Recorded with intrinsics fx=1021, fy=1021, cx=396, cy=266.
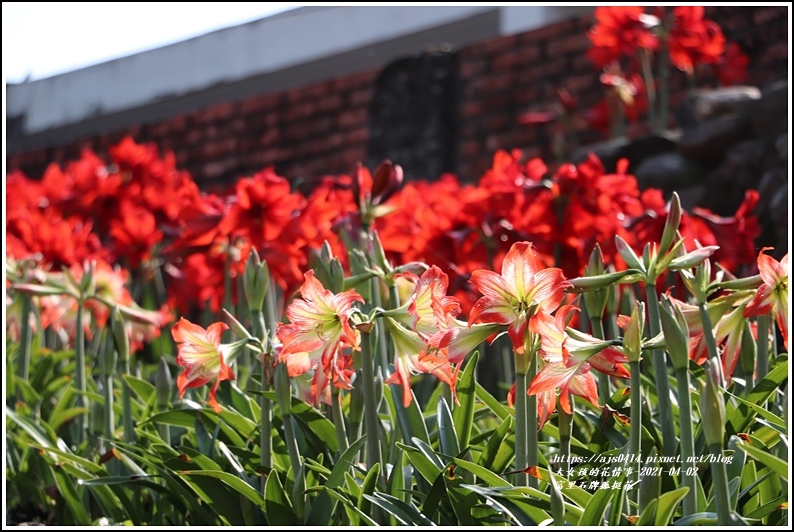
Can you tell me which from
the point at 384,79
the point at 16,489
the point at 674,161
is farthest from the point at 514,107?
the point at 16,489

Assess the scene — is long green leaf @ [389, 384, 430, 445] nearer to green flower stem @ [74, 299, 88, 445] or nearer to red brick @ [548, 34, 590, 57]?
green flower stem @ [74, 299, 88, 445]

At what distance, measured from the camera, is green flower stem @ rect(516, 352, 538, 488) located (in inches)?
46.8

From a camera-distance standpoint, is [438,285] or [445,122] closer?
[438,285]

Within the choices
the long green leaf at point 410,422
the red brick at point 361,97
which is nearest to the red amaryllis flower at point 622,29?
the red brick at point 361,97

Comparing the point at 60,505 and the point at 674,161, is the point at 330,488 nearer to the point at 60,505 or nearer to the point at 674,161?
the point at 60,505

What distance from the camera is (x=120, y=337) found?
6.31ft

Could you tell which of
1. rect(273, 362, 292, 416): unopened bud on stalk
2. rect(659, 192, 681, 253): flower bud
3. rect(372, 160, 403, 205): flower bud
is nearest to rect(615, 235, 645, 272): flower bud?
rect(659, 192, 681, 253): flower bud

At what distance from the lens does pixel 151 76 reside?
2994 millimetres

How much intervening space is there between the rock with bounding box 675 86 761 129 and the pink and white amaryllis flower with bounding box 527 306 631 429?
9.84 feet

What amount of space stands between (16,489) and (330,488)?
0.99 meters

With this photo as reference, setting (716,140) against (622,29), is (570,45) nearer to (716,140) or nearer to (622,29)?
(622,29)

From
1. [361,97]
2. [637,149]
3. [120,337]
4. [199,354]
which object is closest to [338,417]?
[199,354]

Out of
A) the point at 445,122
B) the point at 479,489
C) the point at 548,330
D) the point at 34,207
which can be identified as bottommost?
the point at 445,122

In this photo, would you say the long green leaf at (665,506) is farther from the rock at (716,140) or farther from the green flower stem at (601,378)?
the rock at (716,140)
